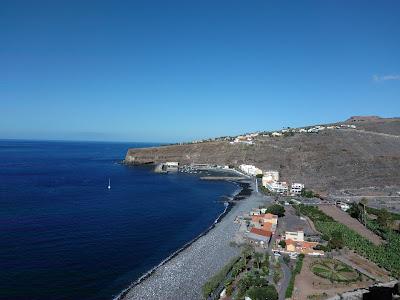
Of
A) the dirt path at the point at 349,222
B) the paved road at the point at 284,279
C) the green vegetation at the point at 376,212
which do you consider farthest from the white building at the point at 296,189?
the paved road at the point at 284,279

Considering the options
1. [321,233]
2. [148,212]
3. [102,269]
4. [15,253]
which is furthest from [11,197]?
[321,233]

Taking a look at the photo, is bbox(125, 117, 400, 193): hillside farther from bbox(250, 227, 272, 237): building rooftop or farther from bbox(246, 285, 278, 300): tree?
bbox(246, 285, 278, 300): tree

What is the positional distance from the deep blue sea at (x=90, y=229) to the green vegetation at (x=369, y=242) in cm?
1619

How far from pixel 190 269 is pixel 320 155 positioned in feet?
266

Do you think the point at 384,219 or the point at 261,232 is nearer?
the point at 261,232

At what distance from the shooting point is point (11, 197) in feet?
234

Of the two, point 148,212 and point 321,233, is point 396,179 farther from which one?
point 148,212

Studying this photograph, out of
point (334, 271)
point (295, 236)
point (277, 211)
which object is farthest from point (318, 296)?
point (277, 211)

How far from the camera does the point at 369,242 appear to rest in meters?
47.7

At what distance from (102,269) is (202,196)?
4214 centimetres

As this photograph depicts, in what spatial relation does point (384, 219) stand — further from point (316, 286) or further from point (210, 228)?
point (316, 286)

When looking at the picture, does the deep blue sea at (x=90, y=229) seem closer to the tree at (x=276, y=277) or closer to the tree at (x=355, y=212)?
the tree at (x=276, y=277)

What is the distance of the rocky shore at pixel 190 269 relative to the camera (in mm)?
32469

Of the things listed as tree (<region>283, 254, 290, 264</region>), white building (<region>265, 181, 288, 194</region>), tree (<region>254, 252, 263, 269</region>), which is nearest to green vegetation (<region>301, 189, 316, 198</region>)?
white building (<region>265, 181, 288, 194</region>)
